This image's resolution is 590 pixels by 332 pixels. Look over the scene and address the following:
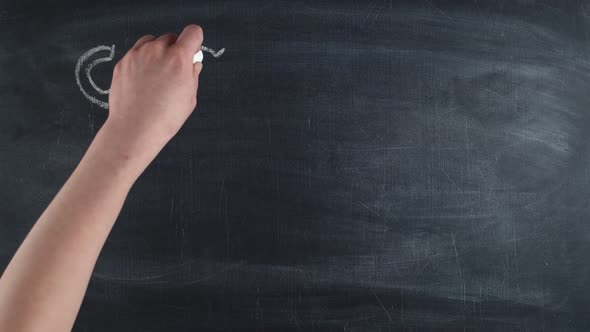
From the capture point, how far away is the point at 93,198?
33 cm

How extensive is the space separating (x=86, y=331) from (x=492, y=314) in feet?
2.72

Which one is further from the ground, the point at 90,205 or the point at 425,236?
the point at 90,205

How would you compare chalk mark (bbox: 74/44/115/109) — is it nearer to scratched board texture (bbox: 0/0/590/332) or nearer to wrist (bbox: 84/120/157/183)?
scratched board texture (bbox: 0/0/590/332)

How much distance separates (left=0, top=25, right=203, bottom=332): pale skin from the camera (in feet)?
1.00

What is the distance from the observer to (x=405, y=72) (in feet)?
3.41

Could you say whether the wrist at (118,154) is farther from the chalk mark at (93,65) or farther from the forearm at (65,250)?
the chalk mark at (93,65)

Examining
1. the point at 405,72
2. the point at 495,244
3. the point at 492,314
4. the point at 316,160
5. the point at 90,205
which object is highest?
the point at 90,205

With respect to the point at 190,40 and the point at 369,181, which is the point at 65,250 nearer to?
the point at 190,40

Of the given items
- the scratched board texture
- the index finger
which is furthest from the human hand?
the scratched board texture

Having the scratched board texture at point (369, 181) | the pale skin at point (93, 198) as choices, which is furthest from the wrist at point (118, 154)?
the scratched board texture at point (369, 181)

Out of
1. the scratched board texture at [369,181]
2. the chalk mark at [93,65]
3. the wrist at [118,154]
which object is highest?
the wrist at [118,154]

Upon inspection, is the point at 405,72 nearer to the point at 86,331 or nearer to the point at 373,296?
the point at 373,296

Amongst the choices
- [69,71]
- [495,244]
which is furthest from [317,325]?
[69,71]

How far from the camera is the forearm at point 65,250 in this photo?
30 cm
